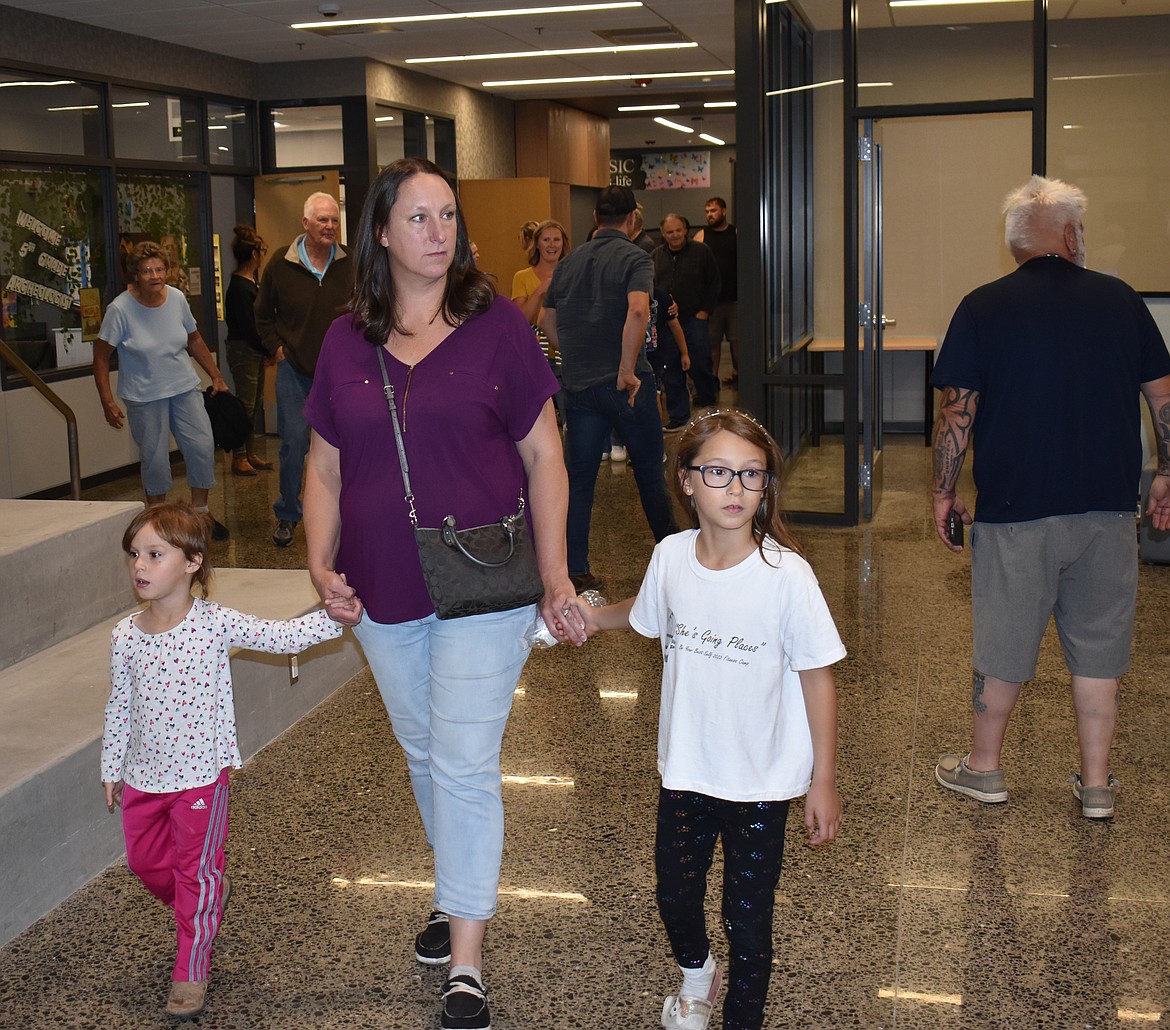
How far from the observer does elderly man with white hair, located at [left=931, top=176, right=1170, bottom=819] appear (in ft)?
11.2

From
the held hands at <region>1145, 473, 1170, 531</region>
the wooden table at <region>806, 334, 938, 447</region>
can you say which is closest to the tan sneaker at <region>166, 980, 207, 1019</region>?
the held hands at <region>1145, 473, 1170, 531</region>

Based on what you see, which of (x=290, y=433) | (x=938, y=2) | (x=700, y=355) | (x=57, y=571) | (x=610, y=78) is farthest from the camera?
(x=610, y=78)

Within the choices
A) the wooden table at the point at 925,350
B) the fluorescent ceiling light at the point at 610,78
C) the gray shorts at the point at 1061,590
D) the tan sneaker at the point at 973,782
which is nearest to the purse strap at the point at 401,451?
the gray shorts at the point at 1061,590

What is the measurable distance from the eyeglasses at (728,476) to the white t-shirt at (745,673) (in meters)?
0.12

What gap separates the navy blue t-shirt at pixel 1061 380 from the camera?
11.1 feet

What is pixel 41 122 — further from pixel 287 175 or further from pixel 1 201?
pixel 287 175

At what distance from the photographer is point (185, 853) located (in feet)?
8.95

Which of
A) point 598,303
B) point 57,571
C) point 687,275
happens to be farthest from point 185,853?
point 687,275

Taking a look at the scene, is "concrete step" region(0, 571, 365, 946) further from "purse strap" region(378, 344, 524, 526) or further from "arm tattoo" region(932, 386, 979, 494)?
"arm tattoo" region(932, 386, 979, 494)

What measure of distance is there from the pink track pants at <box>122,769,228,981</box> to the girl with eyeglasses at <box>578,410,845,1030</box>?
3.06 ft

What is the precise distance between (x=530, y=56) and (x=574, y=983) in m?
10.2

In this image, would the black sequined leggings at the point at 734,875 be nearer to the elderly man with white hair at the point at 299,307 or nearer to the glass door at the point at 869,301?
the elderly man with white hair at the point at 299,307

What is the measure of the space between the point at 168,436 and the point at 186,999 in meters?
4.55

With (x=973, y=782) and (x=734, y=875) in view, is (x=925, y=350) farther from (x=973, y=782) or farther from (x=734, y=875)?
(x=734, y=875)
